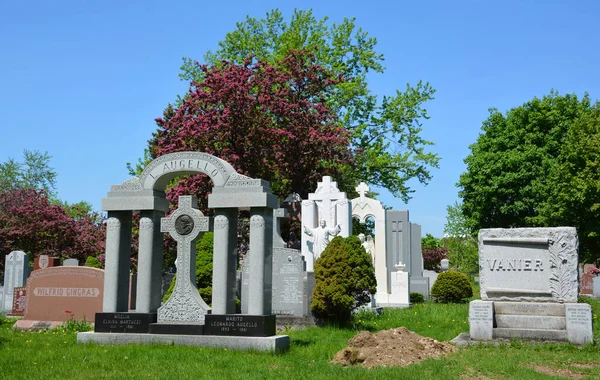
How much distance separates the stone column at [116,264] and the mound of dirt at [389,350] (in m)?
4.81

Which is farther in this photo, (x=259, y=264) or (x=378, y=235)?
(x=378, y=235)

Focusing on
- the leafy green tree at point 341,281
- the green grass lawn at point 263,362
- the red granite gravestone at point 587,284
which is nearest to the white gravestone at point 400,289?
the leafy green tree at point 341,281

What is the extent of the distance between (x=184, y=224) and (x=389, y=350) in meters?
4.69

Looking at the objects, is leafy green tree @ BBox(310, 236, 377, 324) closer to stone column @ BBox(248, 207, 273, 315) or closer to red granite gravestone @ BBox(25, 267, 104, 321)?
stone column @ BBox(248, 207, 273, 315)

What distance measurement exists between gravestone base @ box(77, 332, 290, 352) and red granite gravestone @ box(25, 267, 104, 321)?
170 inches

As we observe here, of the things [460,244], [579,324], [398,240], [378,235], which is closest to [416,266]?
[398,240]

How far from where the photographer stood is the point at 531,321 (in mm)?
11586

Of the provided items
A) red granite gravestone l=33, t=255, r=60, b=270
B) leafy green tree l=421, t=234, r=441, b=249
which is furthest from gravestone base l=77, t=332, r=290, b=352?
leafy green tree l=421, t=234, r=441, b=249

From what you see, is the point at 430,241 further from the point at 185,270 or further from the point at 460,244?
the point at 185,270

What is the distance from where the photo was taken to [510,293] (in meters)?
12.0

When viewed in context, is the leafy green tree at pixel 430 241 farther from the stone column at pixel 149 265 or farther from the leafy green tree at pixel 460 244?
the stone column at pixel 149 265

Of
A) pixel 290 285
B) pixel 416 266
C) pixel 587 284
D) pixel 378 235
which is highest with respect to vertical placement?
pixel 378 235

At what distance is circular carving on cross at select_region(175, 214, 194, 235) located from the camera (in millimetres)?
11641

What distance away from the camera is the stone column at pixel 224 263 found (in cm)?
1113
